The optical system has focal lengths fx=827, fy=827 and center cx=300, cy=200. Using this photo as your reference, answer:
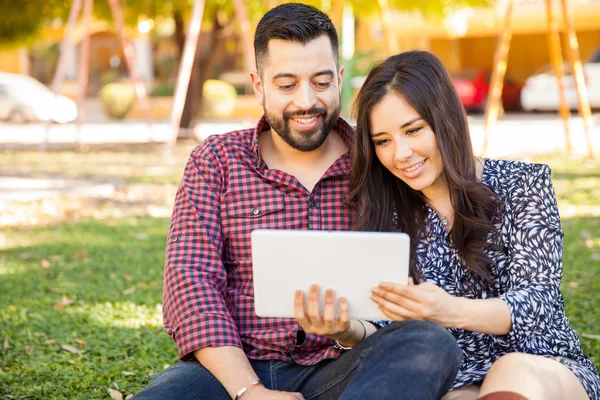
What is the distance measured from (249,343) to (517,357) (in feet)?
2.93

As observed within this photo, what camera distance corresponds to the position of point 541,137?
48.4 ft

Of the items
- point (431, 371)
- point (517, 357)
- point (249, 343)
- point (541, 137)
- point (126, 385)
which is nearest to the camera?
point (431, 371)

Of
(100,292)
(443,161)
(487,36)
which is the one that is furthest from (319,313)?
(487,36)

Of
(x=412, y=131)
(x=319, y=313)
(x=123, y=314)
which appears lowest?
(x=123, y=314)

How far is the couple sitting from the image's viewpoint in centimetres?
231

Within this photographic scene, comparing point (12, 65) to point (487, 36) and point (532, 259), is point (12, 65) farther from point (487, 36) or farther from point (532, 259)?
point (532, 259)

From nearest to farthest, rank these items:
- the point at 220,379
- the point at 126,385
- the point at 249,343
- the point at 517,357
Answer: the point at 517,357 → the point at 220,379 → the point at 249,343 → the point at 126,385

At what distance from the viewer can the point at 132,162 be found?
12.3 m

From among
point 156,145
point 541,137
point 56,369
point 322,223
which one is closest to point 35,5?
point 156,145

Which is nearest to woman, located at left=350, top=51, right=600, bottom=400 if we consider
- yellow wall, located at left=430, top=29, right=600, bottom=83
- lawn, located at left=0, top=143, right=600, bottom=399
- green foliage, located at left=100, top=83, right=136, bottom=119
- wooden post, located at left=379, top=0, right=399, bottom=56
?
lawn, located at left=0, top=143, right=600, bottom=399

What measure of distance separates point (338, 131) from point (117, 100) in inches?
846

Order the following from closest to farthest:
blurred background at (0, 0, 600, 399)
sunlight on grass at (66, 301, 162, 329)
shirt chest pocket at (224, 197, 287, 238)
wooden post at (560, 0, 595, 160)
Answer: shirt chest pocket at (224, 197, 287, 238)
blurred background at (0, 0, 600, 399)
sunlight on grass at (66, 301, 162, 329)
wooden post at (560, 0, 595, 160)

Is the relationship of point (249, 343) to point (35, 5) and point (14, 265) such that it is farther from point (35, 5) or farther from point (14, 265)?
point (35, 5)

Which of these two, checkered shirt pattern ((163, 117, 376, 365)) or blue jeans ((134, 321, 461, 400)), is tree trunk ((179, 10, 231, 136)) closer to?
checkered shirt pattern ((163, 117, 376, 365))
